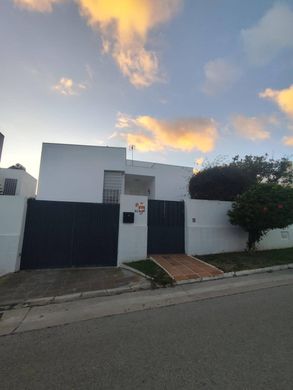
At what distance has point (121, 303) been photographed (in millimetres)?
4617

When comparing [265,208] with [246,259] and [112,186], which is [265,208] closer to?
[246,259]

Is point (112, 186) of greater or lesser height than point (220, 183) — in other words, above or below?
above

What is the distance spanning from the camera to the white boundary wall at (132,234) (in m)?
7.98

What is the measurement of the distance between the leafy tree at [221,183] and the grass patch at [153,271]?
17.9ft

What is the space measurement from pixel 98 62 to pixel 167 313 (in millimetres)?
8708

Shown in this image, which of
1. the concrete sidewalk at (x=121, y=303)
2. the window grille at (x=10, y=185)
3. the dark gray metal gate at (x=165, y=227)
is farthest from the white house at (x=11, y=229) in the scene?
the window grille at (x=10, y=185)

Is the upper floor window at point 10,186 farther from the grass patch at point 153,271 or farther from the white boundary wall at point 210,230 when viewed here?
the white boundary wall at point 210,230

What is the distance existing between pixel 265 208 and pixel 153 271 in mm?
5037

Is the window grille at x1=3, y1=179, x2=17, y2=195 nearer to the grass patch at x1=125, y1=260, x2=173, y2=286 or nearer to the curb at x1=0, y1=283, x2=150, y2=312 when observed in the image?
the grass patch at x1=125, y1=260, x2=173, y2=286

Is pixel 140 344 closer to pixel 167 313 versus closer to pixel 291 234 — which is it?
pixel 167 313

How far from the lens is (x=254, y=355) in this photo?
256 centimetres

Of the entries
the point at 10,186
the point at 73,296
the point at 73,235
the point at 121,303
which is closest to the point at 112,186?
the point at 73,235

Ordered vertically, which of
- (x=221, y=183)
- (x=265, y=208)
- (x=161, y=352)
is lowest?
(x=161, y=352)

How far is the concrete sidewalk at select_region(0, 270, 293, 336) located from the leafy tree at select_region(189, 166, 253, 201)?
211 inches
